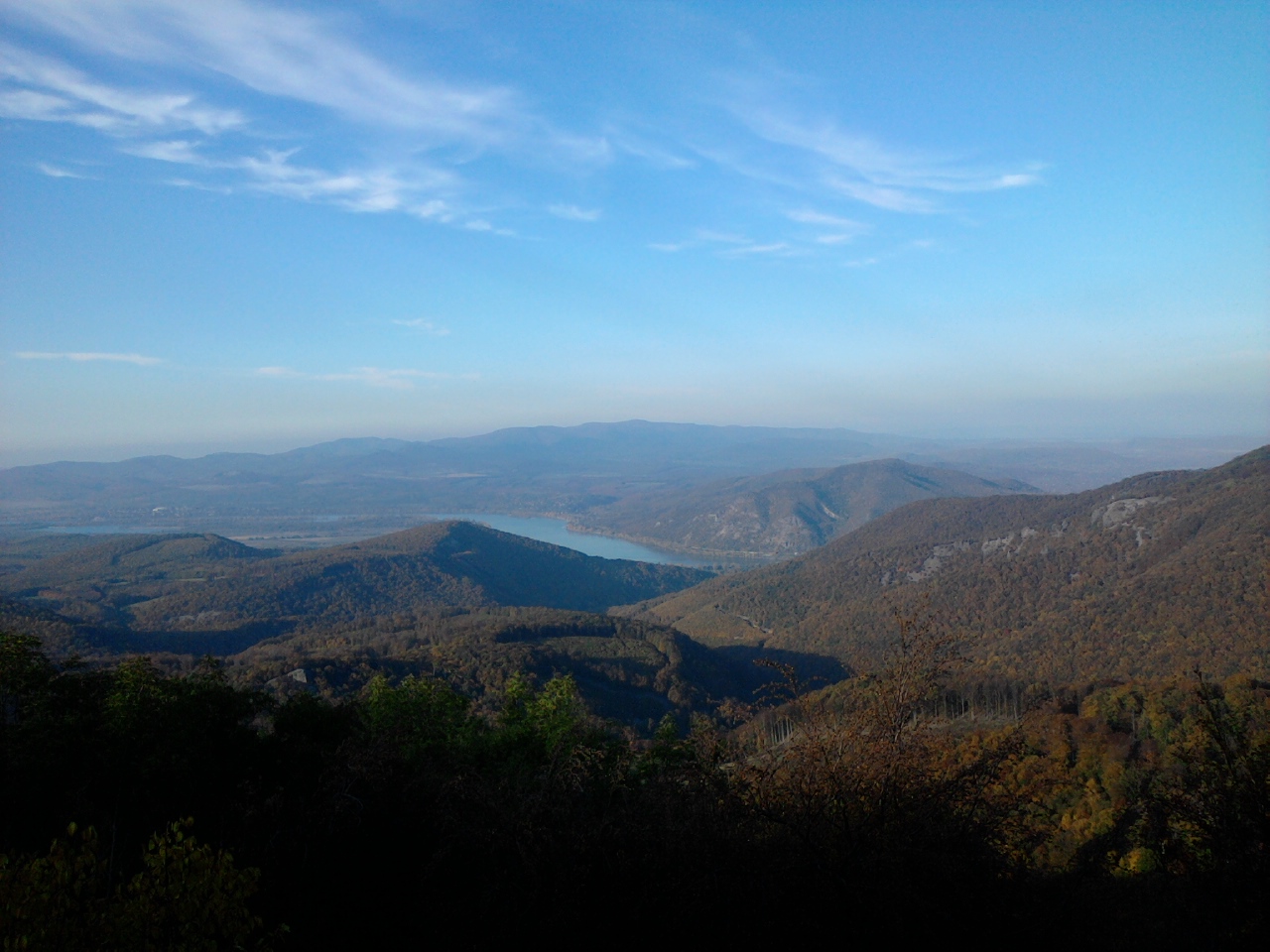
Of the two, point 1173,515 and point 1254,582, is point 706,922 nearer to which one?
point 1254,582

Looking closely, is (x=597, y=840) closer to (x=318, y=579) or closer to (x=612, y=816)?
(x=612, y=816)

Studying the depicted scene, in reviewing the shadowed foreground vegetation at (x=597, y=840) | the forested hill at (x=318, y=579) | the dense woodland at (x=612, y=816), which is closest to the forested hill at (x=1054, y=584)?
the shadowed foreground vegetation at (x=597, y=840)

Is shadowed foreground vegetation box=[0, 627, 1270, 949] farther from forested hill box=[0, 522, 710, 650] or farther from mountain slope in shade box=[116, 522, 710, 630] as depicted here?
mountain slope in shade box=[116, 522, 710, 630]

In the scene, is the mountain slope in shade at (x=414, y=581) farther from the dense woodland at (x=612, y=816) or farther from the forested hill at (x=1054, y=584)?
the dense woodland at (x=612, y=816)

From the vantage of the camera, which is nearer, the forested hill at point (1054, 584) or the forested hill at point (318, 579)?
the forested hill at point (1054, 584)

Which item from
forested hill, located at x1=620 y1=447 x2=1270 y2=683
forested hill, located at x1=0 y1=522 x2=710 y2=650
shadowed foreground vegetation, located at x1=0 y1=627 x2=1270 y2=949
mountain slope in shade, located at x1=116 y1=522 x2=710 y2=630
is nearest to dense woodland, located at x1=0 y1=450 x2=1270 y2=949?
shadowed foreground vegetation, located at x1=0 y1=627 x2=1270 y2=949

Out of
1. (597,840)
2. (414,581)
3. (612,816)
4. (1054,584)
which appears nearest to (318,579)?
(414,581)
